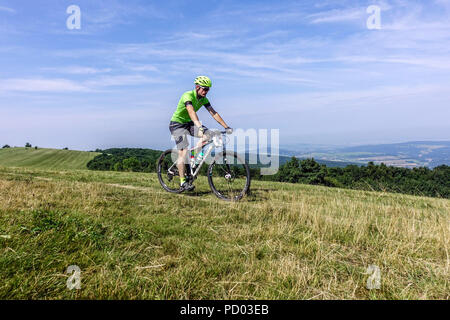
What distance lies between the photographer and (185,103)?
712 cm

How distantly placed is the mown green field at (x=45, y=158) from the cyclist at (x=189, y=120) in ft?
329

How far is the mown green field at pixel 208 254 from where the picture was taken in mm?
2514

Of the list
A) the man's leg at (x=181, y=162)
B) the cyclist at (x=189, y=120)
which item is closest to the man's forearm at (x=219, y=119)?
the cyclist at (x=189, y=120)

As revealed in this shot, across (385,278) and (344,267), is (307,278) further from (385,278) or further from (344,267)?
(385,278)

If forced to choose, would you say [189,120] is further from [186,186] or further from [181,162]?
[186,186]

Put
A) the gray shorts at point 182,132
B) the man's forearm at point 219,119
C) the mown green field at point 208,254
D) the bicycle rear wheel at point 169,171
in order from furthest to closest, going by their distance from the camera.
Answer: the bicycle rear wheel at point 169,171
the gray shorts at point 182,132
the man's forearm at point 219,119
the mown green field at point 208,254

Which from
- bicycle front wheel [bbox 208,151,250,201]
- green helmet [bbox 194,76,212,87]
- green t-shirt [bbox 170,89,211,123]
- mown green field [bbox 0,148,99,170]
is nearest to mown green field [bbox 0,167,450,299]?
bicycle front wheel [bbox 208,151,250,201]

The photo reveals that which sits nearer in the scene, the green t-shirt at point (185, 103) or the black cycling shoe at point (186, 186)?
the green t-shirt at point (185, 103)

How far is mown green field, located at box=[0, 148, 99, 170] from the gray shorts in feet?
329

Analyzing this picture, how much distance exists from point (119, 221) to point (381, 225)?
456 cm

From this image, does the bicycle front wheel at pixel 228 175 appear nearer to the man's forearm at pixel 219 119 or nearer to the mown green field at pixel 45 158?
the man's forearm at pixel 219 119

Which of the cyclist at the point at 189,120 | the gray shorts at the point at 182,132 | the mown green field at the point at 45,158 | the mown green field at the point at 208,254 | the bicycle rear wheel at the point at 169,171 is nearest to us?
the mown green field at the point at 208,254

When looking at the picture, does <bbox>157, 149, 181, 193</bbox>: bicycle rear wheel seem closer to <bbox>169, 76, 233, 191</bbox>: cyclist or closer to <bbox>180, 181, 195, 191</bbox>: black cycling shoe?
<bbox>180, 181, 195, 191</bbox>: black cycling shoe
